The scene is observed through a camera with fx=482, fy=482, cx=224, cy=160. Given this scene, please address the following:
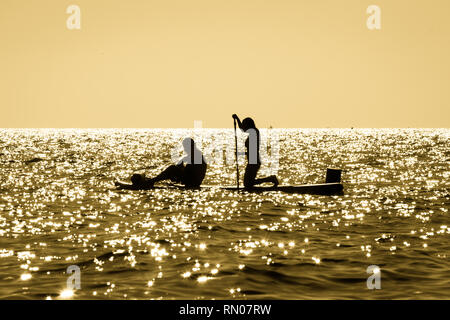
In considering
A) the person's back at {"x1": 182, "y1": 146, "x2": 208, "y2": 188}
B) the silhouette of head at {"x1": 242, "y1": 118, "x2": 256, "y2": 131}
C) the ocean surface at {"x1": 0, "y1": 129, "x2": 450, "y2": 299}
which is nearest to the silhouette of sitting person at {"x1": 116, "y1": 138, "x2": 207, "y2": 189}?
the person's back at {"x1": 182, "y1": 146, "x2": 208, "y2": 188}

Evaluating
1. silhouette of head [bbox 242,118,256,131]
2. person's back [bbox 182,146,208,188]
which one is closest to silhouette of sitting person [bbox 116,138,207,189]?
person's back [bbox 182,146,208,188]

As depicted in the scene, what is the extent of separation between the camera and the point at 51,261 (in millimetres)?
9609

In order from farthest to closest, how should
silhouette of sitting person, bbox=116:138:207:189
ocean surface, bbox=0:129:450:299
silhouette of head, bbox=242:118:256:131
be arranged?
silhouette of sitting person, bbox=116:138:207:189 < silhouette of head, bbox=242:118:256:131 < ocean surface, bbox=0:129:450:299

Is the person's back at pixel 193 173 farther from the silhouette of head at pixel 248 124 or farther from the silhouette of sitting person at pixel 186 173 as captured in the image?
the silhouette of head at pixel 248 124

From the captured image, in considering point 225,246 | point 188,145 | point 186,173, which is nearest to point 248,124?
point 188,145

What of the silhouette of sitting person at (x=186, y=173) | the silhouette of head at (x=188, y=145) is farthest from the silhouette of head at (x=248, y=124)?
the silhouette of sitting person at (x=186, y=173)

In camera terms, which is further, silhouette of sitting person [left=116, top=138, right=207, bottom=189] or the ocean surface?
silhouette of sitting person [left=116, top=138, right=207, bottom=189]

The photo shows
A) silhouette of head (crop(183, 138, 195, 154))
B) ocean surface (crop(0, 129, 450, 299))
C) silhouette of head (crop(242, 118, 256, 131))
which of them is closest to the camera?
ocean surface (crop(0, 129, 450, 299))

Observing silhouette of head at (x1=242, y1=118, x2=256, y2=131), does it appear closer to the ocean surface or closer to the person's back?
the ocean surface

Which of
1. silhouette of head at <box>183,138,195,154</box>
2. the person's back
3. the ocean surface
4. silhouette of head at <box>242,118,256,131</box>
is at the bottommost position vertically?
the ocean surface

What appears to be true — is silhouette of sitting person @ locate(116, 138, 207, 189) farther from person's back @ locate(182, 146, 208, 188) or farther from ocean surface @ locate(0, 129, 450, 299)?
ocean surface @ locate(0, 129, 450, 299)

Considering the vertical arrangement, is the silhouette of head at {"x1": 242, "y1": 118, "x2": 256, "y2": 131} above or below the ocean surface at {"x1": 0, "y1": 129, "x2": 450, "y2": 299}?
above
